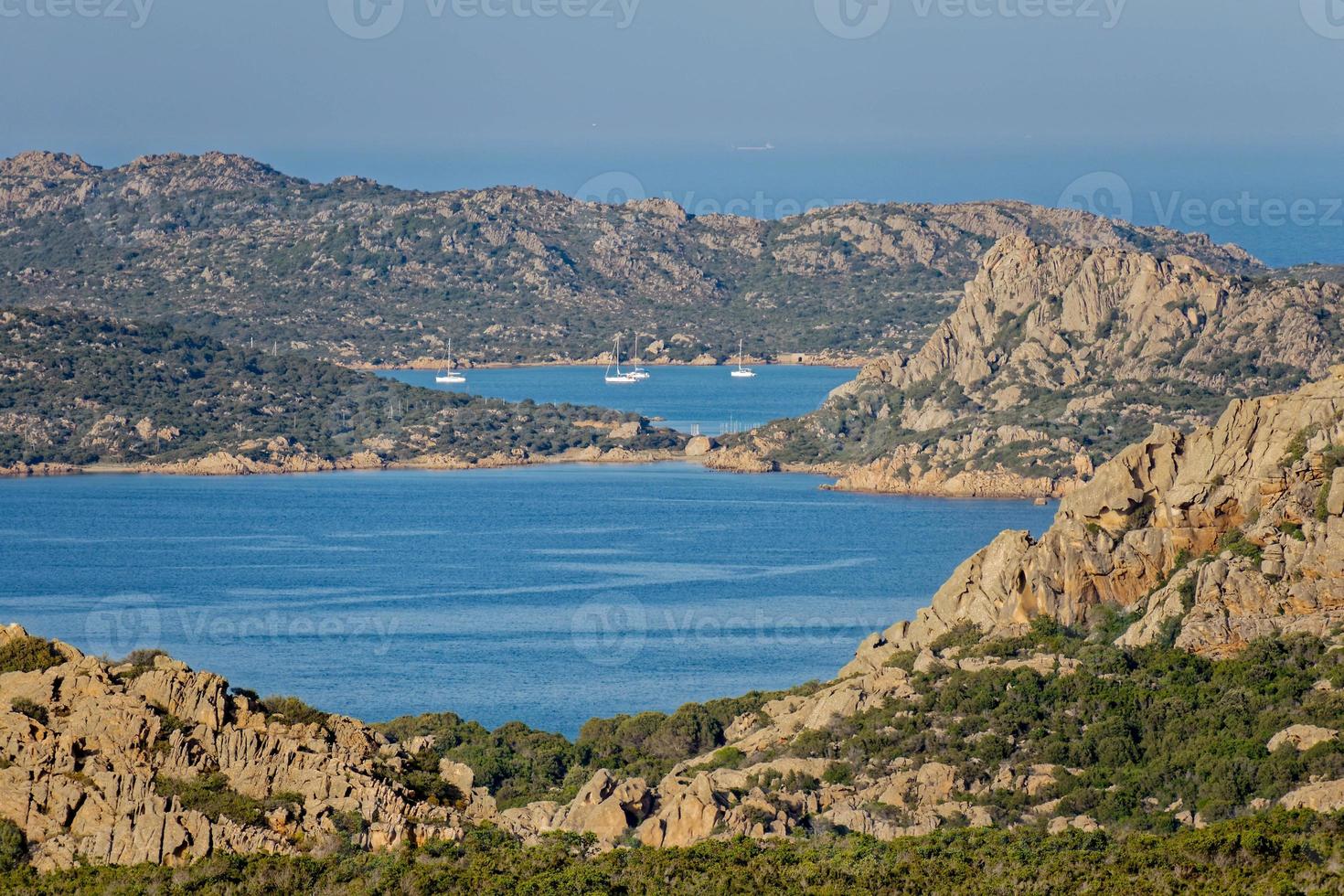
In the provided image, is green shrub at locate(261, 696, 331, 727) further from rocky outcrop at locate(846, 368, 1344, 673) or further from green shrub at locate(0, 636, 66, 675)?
rocky outcrop at locate(846, 368, 1344, 673)

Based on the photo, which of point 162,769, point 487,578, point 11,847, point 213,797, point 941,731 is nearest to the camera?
point 11,847

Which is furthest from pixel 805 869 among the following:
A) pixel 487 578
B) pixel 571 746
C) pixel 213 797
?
pixel 487 578

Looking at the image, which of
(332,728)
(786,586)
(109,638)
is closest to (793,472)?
(786,586)

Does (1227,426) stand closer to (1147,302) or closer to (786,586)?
(786,586)

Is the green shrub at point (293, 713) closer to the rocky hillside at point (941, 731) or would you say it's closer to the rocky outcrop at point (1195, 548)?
the rocky hillside at point (941, 731)

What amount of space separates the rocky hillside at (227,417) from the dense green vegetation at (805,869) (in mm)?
102882

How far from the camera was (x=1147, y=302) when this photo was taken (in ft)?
392

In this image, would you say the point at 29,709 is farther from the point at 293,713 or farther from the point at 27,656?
the point at 293,713

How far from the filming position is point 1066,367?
118750 mm

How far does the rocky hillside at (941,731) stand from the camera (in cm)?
2889

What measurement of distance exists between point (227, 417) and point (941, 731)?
107 meters

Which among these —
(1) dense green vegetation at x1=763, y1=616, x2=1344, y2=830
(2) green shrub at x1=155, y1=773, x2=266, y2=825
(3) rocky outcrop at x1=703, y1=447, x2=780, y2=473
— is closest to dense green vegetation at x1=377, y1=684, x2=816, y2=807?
(1) dense green vegetation at x1=763, y1=616, x2=1344, y2=830

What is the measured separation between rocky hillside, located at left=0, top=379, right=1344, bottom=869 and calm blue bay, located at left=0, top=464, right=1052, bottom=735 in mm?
12708

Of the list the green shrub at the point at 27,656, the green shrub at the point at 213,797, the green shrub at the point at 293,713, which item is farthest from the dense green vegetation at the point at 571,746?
the green shrub at the point at 213,797
